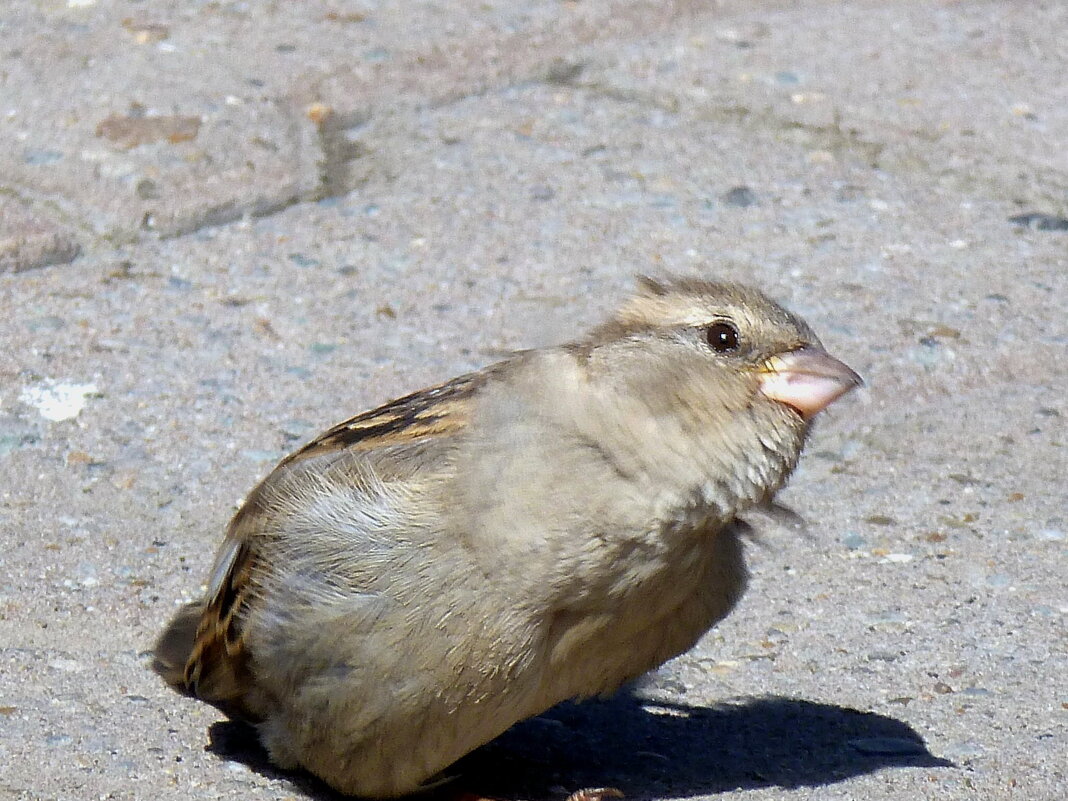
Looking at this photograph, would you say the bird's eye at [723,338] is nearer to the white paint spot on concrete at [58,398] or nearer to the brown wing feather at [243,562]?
the brown wing feather at [243,562]

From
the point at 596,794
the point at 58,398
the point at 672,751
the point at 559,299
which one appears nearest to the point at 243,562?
the point at 596,794

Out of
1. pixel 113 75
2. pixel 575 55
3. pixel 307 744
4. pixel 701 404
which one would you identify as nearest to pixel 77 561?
pixel 307 744

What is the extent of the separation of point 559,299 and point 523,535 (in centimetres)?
180

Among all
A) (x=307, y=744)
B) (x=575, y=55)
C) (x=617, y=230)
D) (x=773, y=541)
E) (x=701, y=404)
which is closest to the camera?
(x=701, y=404)

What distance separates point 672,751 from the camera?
2.91 m

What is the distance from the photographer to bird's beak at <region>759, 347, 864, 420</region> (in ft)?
8.05

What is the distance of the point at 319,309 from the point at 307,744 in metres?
1.68

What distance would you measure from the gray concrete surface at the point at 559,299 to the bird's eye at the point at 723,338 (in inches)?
18.1

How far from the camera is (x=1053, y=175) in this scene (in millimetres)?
4707

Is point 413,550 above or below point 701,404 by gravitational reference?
below

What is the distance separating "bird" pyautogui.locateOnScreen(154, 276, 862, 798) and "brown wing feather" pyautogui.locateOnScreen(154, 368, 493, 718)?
10 mm

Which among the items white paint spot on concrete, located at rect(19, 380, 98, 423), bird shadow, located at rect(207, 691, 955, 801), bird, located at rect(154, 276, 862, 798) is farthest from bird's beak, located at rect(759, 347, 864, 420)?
white paint spot on concrete, located at rect(19, 380, 98, 423)

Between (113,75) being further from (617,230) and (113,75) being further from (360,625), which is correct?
(360,625)

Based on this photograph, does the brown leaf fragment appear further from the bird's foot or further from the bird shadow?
the bird's foot
